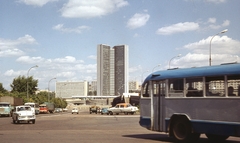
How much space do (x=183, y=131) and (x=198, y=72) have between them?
250 centimetres

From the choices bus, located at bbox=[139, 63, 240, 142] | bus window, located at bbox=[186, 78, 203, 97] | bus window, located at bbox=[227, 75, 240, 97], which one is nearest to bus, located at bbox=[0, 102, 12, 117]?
bus, located at bbox=[139, 63, 240, 142]

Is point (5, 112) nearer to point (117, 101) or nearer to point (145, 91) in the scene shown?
point (117, 101)

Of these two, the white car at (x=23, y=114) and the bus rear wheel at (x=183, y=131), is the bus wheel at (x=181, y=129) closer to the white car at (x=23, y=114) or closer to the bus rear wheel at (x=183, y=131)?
the bus rear wheel at (x=183, y=131)

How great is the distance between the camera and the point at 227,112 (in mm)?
13008

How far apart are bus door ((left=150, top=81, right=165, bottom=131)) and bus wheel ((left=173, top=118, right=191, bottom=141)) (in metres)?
0.78

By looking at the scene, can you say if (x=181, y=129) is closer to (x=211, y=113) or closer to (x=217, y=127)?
(x=211, y=113)

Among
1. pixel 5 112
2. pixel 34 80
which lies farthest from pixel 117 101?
pixel 34 80

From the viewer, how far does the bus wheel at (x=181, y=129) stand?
14.6 meters

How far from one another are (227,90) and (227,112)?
0.80m

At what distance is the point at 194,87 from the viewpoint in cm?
1462

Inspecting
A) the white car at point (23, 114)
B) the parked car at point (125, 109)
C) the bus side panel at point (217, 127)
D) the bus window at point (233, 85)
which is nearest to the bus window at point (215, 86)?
the bus window at point (233, 85)

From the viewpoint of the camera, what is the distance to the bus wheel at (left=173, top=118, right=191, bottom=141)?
1462 cm

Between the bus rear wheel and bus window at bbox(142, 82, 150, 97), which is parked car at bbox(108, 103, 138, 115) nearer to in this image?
bus window at bbox(142, 82, 150, 97)

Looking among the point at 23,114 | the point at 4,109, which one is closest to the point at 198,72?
the point at 23,114
